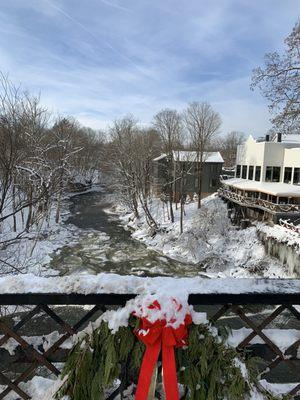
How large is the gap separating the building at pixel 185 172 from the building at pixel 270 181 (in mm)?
4843

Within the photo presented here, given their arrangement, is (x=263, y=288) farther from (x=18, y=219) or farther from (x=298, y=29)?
(x=18, y=219)

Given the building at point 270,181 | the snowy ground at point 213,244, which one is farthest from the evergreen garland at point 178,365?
the building at point 270,181

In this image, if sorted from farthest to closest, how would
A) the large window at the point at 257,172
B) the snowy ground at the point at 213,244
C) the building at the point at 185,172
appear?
the building at the point at 185,172 → the large window at the point at 257,172 → the snowy ground at the point at 213,244

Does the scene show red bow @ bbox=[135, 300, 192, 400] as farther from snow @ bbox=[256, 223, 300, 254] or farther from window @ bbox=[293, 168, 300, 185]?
window @ bbox=[293, 168, 300, 185]

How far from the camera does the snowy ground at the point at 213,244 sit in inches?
869

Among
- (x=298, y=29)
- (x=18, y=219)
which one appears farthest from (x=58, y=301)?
(x=18, y=219)

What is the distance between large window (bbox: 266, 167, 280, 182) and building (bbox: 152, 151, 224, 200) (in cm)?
817

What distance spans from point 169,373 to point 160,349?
117 millimetres

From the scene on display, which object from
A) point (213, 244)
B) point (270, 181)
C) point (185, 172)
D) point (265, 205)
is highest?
point (185, 172)

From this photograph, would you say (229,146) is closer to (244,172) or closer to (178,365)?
(244,172)

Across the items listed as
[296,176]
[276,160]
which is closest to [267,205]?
[296,176]

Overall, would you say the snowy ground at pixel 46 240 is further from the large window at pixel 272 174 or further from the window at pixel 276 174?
the window at pixel 276 174

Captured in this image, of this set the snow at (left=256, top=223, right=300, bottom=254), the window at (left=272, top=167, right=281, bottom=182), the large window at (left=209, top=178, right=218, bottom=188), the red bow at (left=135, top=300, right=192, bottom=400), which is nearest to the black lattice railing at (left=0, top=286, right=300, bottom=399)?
the red bow at (left=135, top=300, right=192, bottom=400)

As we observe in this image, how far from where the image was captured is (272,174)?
111ft
